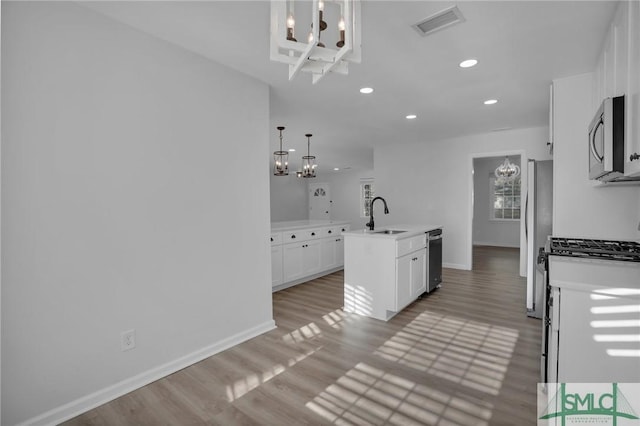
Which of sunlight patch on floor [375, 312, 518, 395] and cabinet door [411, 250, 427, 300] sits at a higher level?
cabinet door [411, 250, 427, 300]

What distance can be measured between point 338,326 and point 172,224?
185 cm

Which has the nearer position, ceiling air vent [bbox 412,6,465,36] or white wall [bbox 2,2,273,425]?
white wall [bbox 2,2,273,425]

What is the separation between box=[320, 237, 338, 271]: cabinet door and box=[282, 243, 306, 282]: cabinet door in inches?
22.3

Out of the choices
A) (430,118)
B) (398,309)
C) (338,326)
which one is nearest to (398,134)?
(430,118)

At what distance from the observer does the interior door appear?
37.2ft

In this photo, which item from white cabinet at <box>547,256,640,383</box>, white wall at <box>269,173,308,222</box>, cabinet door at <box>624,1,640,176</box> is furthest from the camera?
white wall at <box>269,173,308,222</box>

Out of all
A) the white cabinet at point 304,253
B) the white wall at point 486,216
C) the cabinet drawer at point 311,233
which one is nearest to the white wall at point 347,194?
the white wall at point 486,216

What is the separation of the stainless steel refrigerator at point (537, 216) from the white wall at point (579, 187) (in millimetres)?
387

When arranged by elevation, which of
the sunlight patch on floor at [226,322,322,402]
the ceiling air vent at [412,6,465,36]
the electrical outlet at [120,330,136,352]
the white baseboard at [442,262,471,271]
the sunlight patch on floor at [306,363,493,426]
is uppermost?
the ceiling air vent at [412,6,465,36]

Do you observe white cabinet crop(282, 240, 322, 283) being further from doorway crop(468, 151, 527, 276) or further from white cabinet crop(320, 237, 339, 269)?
doorway crop(468, 151, 527, 276)

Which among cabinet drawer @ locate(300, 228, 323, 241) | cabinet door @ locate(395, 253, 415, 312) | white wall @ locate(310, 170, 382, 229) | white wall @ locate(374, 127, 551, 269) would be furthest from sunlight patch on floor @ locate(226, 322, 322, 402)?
white wall @ locate(310, 170, 382, 229)

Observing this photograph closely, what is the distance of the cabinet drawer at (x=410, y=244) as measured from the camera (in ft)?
11.0

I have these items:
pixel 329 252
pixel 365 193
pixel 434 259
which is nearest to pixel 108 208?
pixel 434 259

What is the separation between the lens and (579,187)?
2.93 m
